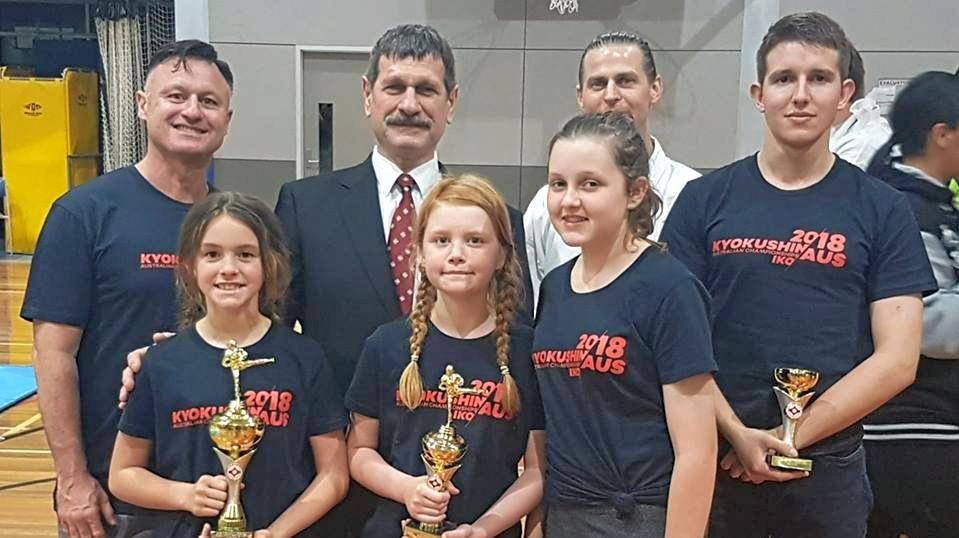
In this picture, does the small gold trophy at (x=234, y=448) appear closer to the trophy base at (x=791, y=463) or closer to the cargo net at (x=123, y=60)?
the trophy base at (x=791, y=463)

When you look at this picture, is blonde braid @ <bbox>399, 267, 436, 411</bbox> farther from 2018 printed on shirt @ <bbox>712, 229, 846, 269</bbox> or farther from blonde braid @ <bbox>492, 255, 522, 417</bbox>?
2018 printed on shirt @ <bbox>712, 229, 846, 269</bbox>

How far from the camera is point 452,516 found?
1.66 metres

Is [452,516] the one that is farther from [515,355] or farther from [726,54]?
[726,54]

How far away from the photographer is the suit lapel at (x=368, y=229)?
1.86 metres

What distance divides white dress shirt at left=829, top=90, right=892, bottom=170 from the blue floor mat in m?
4.70

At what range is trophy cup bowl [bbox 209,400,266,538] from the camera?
5.13ft

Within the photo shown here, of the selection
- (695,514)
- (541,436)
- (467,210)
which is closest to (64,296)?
(467,210)

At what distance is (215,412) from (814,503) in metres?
1.20

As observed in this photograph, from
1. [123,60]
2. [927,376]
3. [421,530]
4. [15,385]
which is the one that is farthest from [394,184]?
[123,60]

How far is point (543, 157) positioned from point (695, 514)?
5.58 metres

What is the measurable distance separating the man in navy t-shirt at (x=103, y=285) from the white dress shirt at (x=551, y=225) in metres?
0.89

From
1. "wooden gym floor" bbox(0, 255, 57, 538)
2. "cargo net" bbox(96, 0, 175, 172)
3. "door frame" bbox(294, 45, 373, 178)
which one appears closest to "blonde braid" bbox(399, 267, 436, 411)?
"wooden gym floor" bbox(0, 255, 57, 538)

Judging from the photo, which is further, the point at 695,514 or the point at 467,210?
the point at 467,210

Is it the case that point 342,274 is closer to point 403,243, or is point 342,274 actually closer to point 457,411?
point 403,243
